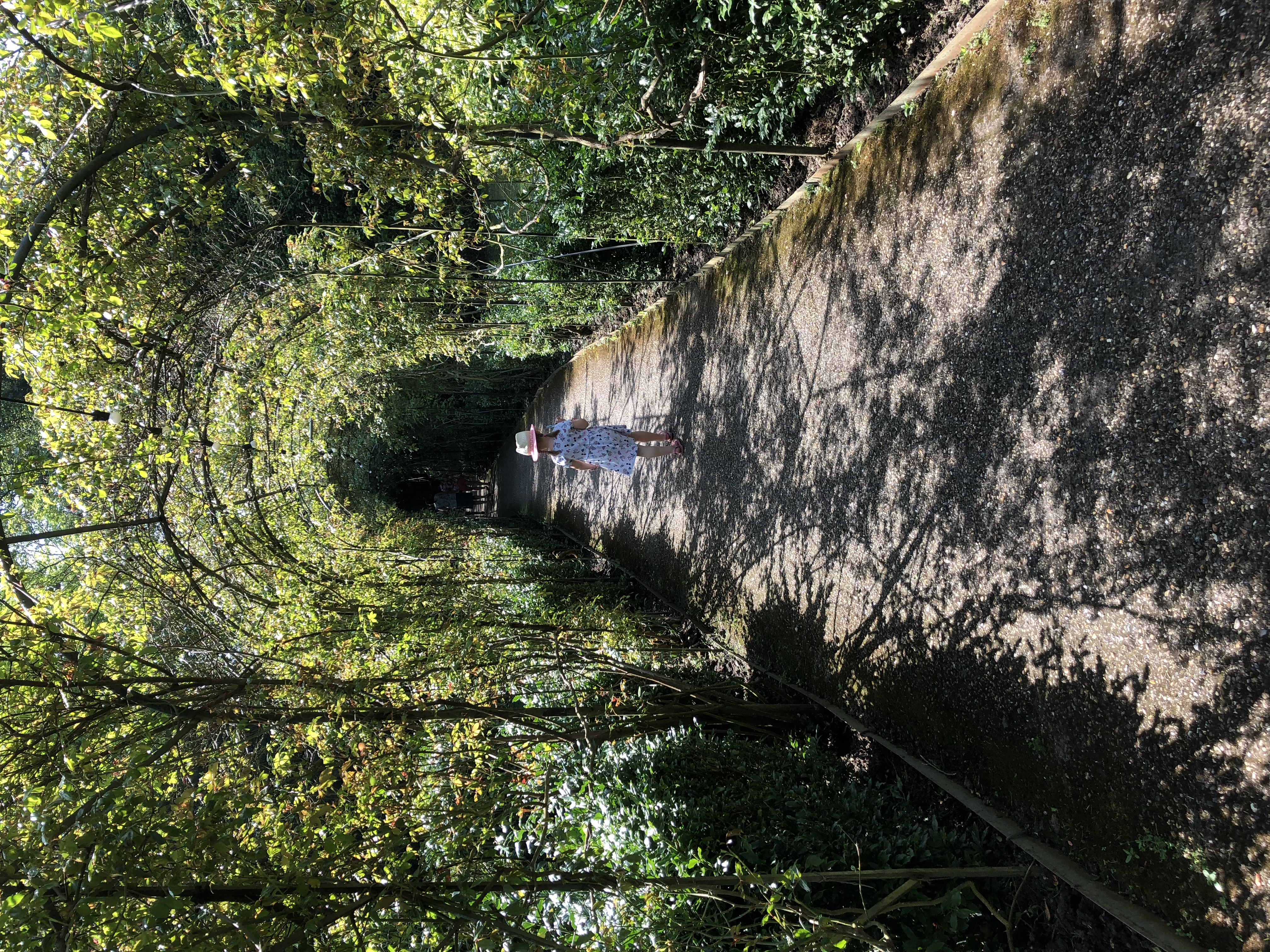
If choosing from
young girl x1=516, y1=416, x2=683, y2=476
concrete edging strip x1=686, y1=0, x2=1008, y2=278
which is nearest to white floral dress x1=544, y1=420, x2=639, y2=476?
young girl x1=516, y1=416, x2=683, y2=476

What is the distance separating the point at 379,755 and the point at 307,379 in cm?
553

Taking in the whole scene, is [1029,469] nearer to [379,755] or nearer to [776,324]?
[776,324]

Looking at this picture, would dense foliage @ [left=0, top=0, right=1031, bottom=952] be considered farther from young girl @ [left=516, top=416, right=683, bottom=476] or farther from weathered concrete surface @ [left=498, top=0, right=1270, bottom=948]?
young girl @ [left=516, top=416, right=683, bottom=476]

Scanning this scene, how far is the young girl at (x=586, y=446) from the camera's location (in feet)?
23.8

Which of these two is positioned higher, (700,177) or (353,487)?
(700,177)

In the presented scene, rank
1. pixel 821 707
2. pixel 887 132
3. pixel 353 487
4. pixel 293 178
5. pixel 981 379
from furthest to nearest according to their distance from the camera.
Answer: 1. pixel 353 487
2. pixel 293 178
3. pixel 821 707
4. pixel 887 132
5. pixel 981 379

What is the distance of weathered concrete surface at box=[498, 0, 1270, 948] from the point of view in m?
2.61

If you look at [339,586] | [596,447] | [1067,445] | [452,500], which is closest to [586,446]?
[596,447]

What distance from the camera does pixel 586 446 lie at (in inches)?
286

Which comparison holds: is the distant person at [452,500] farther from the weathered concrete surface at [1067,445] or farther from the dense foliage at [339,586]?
the weathered concrete surface at [1067,445]

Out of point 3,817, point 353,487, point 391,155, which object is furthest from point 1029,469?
point 353,487

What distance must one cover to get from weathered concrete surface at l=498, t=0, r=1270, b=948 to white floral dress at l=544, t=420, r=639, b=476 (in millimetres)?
2415

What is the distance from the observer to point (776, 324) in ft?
19.1

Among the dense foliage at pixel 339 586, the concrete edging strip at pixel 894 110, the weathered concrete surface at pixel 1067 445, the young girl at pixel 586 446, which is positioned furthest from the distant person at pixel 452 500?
the weathered concrete surface at pixel 1067 445
